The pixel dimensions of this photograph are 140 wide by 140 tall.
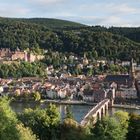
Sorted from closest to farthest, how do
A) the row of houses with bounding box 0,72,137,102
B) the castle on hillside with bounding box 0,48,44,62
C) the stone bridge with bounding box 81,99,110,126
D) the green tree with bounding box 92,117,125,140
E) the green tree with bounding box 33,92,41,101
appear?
the green tree with bounding box 92,117,125,140
the stone bridge with bounding box 81,99,110,126
the green tree with bounding box 33,92,41,101
the row of houses with bounding box 0,72,137,102
the castle on hillside with bounding box 0,48,44,62

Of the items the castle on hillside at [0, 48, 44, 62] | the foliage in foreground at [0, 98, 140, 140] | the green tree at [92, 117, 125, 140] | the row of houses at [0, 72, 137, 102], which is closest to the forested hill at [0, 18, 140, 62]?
the castle on hillside at [0, 48, 44, 62]

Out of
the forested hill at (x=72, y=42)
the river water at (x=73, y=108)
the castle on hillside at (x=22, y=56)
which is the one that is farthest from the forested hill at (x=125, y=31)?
the river water at (x=73, y=108)

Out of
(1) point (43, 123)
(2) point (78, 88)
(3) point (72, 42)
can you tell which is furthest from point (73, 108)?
(3) point (72, 42)

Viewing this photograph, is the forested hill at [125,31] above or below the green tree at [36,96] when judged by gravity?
above

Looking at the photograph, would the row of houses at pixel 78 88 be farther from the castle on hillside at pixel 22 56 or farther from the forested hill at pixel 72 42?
the forested hill at pixel 72 42

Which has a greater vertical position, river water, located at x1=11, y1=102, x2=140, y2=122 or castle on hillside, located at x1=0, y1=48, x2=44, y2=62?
castle on hillside, located at x1=0, y1=48, x2=44, y2=62

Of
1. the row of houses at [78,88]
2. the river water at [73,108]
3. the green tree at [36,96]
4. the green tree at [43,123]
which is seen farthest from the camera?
the row of houses at [78,88]

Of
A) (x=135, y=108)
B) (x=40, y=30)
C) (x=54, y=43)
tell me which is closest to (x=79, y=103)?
(x=135, y=108)

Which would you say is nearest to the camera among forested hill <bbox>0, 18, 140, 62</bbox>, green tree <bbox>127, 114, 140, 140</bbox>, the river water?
green tree <bbox>127, 114, 140, 140</bbox>

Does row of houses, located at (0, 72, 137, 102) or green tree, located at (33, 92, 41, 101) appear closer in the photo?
green tree, located at (33, 92, 41, 101)

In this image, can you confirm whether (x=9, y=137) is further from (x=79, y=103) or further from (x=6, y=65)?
(x=6, y=65)

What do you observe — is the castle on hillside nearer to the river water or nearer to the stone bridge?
the river water
